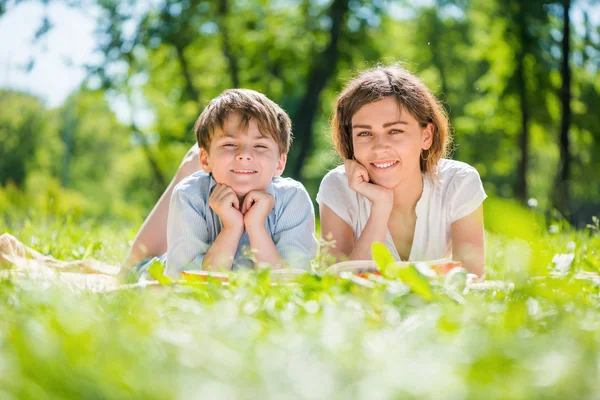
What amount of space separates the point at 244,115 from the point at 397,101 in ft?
2.85

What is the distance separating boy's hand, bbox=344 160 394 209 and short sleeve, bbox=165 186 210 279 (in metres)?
0.84

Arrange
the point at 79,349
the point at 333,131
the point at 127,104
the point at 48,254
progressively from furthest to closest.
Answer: the point at 127,104 < the point at 48,254 < the point at 333,131 < the point at 79,349

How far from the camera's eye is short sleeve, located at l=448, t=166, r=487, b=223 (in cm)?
370

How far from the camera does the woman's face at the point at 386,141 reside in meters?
3.56

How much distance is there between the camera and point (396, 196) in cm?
385

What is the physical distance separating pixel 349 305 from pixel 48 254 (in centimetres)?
334

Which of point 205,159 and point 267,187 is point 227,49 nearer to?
point 205,159

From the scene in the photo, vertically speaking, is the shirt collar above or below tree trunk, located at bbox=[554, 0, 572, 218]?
below

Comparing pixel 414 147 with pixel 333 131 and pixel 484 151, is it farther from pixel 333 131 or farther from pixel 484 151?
pixel 484 151

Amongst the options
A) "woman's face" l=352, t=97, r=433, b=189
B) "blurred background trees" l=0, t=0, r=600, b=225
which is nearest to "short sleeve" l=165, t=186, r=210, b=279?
"woman's face" l=352, t=97, r=433, b=189

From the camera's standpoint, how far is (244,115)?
3.41 meters

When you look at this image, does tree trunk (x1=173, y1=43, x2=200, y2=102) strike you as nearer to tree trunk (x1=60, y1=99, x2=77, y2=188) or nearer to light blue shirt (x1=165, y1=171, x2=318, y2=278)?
light blue shirt (x1=165, y1=171, x2=318, y2=278)

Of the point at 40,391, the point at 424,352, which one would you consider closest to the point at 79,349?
the point at 40,391

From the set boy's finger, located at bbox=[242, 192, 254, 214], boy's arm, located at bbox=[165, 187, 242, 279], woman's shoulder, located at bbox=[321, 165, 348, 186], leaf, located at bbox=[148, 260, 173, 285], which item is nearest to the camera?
leaf, located at bbox=[148, 260, 173, 285]
